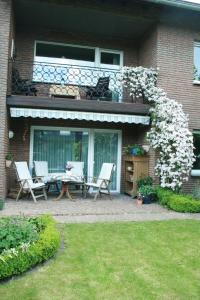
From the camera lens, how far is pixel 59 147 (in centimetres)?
1466

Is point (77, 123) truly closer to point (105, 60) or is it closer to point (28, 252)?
point (105, 60)

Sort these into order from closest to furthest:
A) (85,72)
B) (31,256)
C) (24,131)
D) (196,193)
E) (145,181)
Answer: (31,256), (196,193), (145,181), (85,72), (24,131)

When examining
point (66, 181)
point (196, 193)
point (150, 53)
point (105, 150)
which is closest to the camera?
point (66, 181)

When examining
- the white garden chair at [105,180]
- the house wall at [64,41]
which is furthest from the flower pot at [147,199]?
the house wall at [64,41]

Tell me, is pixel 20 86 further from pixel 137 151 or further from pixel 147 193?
pixel 147 193

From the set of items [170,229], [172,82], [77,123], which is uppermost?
[172,82]

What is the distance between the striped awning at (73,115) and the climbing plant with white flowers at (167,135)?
2.46ft

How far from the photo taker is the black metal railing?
13.8m

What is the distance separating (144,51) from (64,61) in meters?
3.67

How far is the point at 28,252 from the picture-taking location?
5.69 metres

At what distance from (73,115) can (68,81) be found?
2.63 meters

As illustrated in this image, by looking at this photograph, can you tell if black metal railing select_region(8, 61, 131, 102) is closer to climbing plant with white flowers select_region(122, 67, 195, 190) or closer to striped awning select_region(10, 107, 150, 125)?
climbing plant with white flowers select_region(122, 67, 195, 190)

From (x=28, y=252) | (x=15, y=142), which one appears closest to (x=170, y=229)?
(x=28, y=252)

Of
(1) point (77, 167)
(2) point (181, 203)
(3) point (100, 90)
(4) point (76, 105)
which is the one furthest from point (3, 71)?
(2) point (181, 203)
